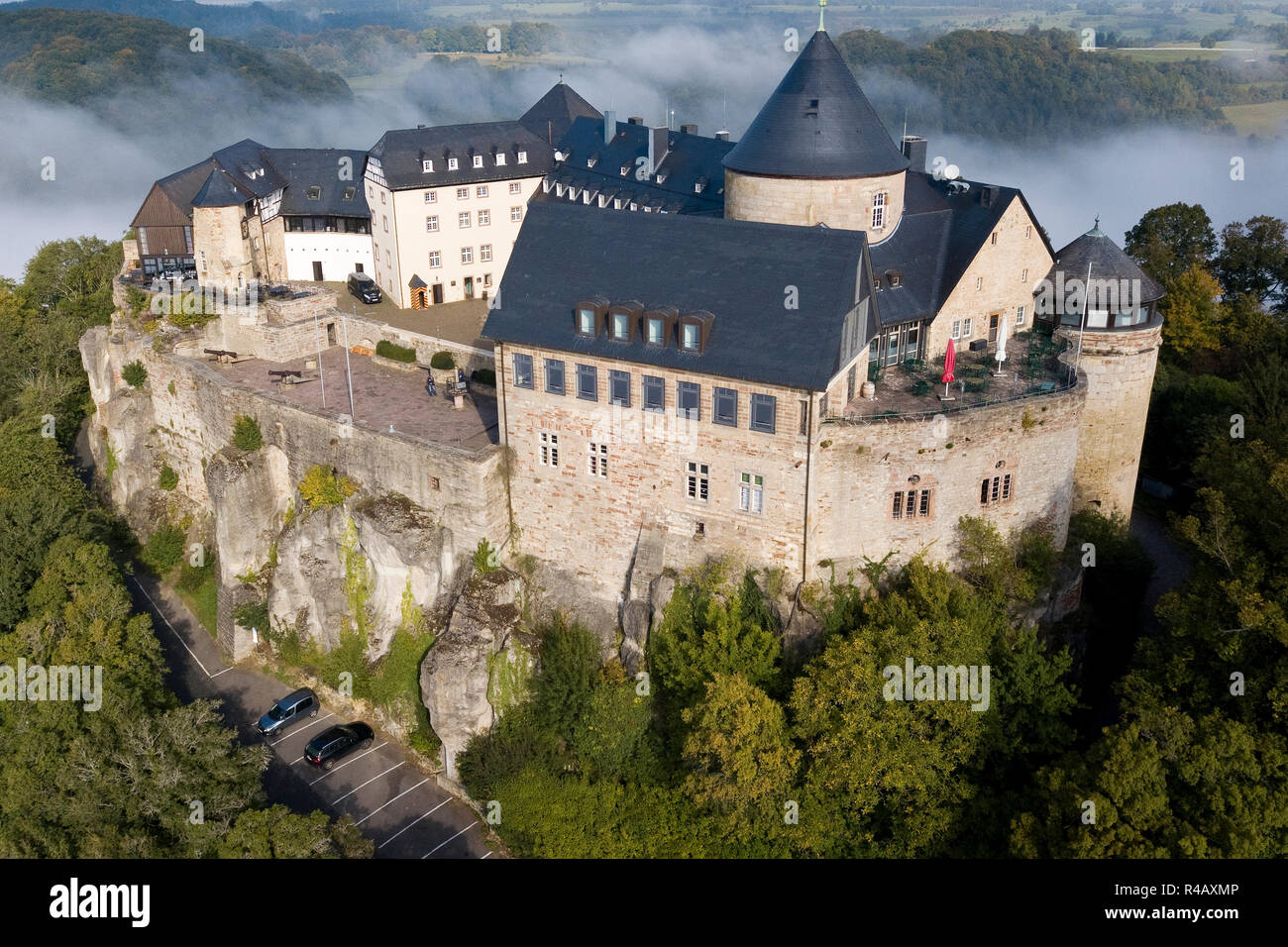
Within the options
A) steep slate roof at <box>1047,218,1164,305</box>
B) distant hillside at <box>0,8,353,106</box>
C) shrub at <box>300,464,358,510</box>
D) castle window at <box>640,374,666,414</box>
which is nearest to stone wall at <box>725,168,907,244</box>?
steep slate roof at <box>1047,218,1164,305</box>

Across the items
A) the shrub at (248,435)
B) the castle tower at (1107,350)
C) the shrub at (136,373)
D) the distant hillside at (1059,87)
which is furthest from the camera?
the distant hillside at (1059,87)

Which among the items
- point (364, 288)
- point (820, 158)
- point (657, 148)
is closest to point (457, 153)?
point (364, 288)

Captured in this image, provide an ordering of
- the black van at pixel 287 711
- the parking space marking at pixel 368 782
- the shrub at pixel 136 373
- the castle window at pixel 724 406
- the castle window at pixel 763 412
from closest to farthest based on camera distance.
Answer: the castle window at pixel 763 412 < the castle window at pixel 724 406 < the parking space marking at pixel 368 782 < the black van at pixel 287 711 < the shrub at pixel 136 373

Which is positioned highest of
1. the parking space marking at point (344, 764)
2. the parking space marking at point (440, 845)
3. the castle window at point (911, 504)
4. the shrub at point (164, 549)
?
the castle window at point (911, 504)

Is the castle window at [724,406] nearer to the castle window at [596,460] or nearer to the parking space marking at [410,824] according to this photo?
the castle window at [596,460]

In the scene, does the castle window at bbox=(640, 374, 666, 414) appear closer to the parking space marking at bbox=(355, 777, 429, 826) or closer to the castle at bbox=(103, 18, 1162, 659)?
the castle at bbox=(103, 18, 1162, 659)

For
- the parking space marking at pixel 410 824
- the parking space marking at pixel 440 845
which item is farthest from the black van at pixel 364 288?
the parking space marking at pixel 440 845
